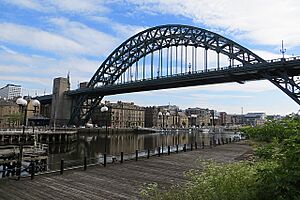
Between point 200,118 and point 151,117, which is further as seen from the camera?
point 200,118

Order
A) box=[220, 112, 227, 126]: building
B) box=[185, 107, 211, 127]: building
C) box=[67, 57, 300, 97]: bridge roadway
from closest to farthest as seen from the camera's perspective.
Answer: box=[67, 57, 300, 97]: bridge roadway
box=[185, 107, 211, 127]: building
box=[220, 112, 227, 126]: building

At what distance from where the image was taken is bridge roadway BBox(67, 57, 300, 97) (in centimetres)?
4066

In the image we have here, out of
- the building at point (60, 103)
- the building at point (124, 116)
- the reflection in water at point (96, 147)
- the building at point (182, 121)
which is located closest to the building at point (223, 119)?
the building at point (182, 121)

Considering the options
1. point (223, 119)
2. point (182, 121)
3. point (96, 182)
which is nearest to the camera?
point (96, 182)

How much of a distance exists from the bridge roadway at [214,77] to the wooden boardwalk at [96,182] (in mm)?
30504

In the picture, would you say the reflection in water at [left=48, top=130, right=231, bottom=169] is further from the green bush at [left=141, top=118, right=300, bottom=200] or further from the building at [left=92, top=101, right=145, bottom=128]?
the building at [left=92, top=101, right=145, bottom=128]

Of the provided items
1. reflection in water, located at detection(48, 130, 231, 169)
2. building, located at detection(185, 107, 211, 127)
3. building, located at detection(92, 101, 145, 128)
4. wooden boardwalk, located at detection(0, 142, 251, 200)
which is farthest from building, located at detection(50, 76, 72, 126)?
building, located at detection(185, 107, 211, 127)

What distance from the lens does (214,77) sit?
51.8m

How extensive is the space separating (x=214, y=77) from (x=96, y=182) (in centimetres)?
4321

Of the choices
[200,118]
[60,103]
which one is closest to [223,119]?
[200,118]

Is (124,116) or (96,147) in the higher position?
(124,116)

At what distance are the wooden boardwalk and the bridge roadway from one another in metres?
30.5

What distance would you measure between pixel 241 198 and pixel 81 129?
250 feet

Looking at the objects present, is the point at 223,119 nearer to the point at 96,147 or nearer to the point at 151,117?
the point at 151,117
